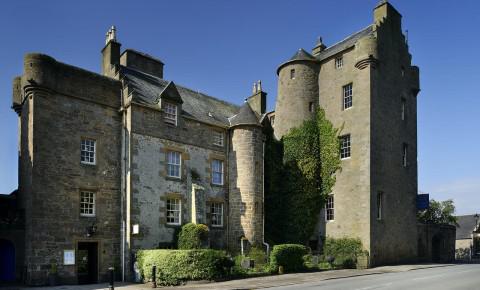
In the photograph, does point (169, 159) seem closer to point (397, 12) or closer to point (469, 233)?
point (397, 12)

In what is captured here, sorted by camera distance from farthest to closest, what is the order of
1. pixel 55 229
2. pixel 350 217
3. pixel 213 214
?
pixel 350 217, pixel 213 214, pixel 55 229

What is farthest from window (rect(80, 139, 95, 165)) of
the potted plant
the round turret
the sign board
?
the sign board

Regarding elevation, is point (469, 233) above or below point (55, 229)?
A: below

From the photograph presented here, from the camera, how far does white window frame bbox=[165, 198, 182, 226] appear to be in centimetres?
2655

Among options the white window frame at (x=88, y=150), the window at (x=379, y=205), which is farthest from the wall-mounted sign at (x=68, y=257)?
the window at (x=379, y=205)

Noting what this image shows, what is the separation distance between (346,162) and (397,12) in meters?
13.7

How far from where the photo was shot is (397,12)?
116ft

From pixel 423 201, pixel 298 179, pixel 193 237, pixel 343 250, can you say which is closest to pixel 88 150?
pixel 193 237

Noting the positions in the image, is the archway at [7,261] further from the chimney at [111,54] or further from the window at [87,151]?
the chimney at [111,54]

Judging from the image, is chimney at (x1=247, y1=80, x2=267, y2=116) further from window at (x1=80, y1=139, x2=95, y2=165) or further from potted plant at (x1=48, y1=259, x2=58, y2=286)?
potted plant at (x1=48, y1=259, x2=58, y2=286)

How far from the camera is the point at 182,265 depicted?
824 inches

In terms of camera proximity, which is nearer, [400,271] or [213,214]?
[400,271]

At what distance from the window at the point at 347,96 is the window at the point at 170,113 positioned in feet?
44.8

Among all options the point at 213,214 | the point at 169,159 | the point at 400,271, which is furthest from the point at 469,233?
the point at 169,159
